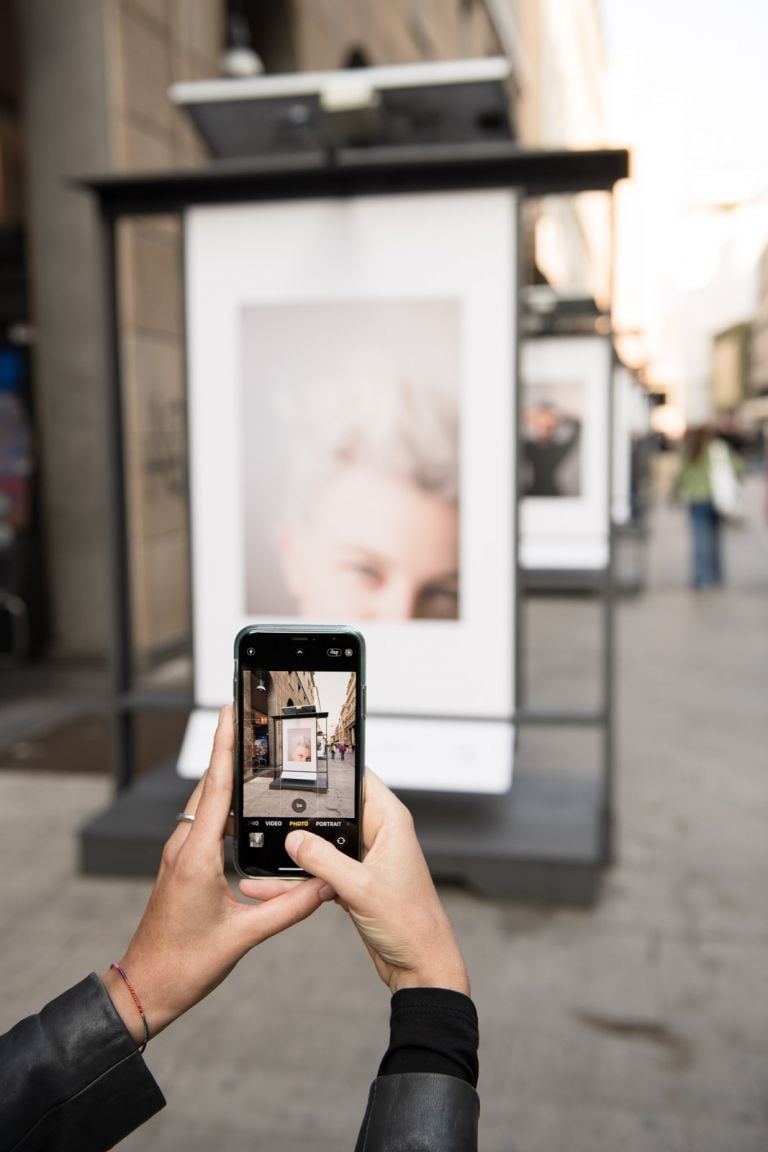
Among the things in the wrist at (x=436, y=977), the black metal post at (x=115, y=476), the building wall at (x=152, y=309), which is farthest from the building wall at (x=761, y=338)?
the wrist at (x=436, y=977)

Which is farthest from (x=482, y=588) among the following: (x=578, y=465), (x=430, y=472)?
(x=578, y=465)

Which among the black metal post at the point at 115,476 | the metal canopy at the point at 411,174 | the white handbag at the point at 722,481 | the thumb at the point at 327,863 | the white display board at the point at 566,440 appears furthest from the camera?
the white handbag at the point at 722,481

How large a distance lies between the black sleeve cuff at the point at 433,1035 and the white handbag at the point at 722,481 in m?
12.6

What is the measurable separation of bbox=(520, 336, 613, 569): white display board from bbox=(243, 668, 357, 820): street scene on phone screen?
451 inches

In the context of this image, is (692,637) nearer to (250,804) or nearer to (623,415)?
(623,415)

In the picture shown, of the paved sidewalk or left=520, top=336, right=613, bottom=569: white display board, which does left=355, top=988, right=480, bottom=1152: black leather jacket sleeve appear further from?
left=520, top=336, right=613, bottom=569: white display board

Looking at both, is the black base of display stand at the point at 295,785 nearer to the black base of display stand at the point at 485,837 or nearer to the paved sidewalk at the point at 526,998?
the paved sidewalk at the point at 526,998

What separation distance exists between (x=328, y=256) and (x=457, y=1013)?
10.4 ft

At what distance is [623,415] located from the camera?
637 inches

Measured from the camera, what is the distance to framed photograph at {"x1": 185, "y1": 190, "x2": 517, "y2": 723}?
3877mm

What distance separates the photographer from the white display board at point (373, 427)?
388 cm

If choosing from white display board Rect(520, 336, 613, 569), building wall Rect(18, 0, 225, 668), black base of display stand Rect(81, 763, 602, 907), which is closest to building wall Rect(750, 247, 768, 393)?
white display board Rect(520, 336, 613, 569)

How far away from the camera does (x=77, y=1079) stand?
3.80 feet

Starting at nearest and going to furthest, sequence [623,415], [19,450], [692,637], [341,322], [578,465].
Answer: [341,322]
[19,450]
[692,637]
[578,465]
[623,415]
